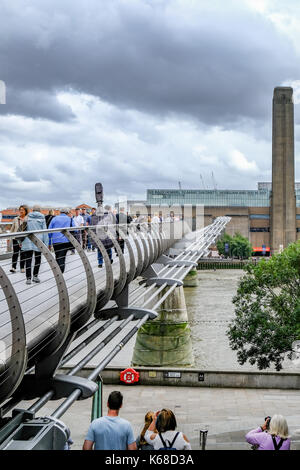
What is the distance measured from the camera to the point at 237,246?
82.4 m

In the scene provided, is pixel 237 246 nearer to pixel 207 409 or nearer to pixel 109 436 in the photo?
pixel 207 409

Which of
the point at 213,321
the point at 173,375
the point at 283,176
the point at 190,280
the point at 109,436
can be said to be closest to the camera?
the point at 109,436

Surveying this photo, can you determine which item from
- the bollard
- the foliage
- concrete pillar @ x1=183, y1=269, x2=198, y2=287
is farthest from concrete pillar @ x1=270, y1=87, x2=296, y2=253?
the bollard

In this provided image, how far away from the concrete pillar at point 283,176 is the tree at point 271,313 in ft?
209

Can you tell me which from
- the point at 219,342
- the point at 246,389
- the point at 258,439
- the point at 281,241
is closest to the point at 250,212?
the point at 281,241

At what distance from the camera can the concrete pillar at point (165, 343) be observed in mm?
24641

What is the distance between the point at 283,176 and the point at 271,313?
216 ft

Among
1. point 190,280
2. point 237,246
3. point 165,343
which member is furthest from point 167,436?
point 237,246

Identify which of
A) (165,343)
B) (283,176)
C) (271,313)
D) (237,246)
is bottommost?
(165,343)

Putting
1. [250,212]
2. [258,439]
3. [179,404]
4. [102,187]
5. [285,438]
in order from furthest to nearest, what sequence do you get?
[250,212]
[179,404]
[102,187]
[258,439]
[285,438]

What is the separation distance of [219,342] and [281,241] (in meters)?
54.2
